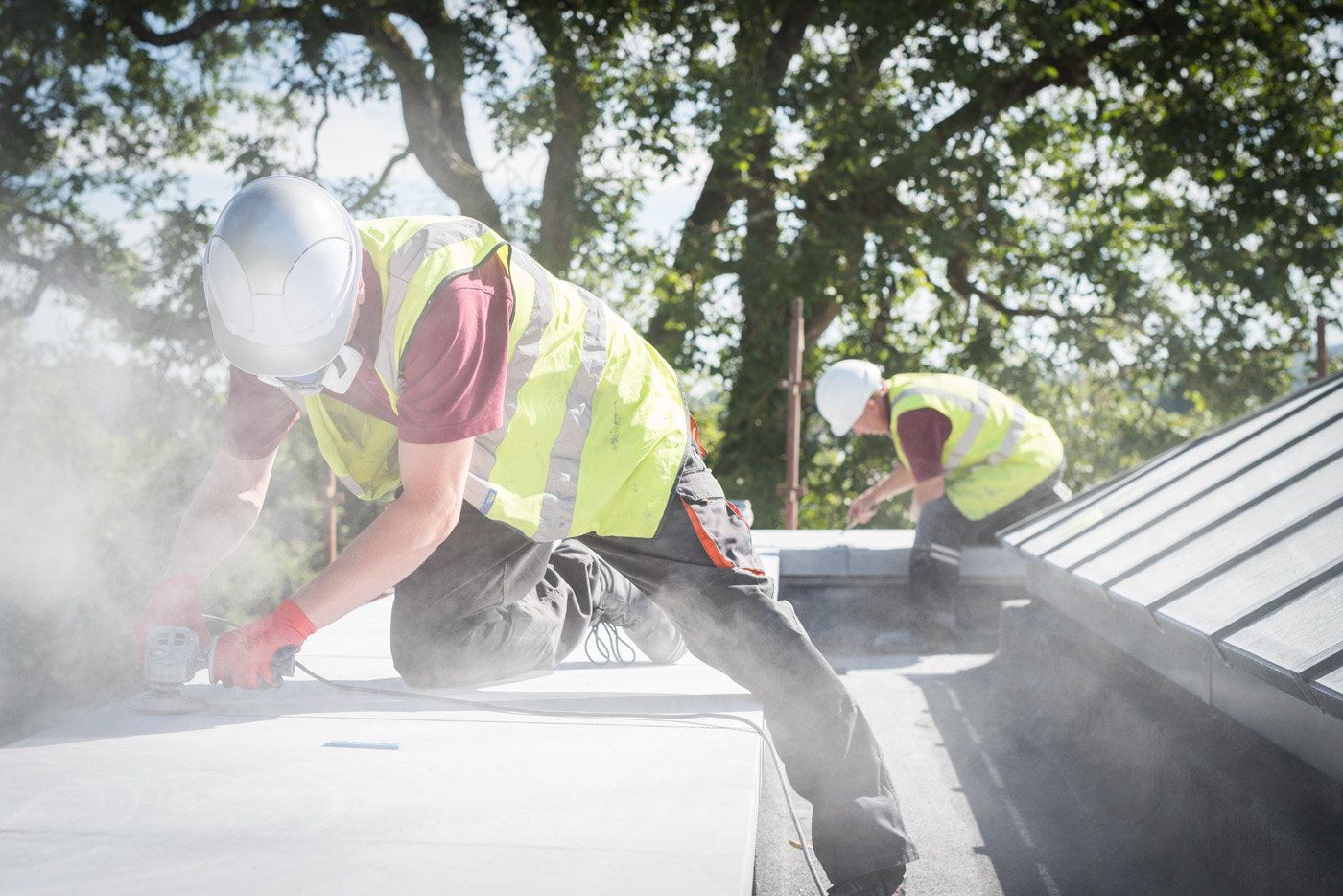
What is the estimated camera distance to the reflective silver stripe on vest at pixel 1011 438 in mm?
4863

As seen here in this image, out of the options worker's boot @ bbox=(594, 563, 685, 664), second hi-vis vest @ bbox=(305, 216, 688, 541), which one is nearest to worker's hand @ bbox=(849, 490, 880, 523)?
worker's boot @ bbox=(594, 563, 685, 664)

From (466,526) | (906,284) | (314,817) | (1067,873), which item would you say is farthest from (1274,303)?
(314,817)

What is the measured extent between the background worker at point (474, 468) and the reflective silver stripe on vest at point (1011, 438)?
3.02 m

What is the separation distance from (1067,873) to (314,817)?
1843mm

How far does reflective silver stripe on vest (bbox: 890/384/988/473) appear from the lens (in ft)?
15.6

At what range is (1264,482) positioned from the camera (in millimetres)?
3127

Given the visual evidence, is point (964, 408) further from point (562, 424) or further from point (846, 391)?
point (562, 424)

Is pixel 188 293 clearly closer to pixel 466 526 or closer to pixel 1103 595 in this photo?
pixel 466 526

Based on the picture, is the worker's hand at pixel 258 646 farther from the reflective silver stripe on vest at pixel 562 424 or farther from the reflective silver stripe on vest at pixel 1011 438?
the reflective silver stripe on vest at pixel 1011 438

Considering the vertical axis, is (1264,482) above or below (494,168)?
below

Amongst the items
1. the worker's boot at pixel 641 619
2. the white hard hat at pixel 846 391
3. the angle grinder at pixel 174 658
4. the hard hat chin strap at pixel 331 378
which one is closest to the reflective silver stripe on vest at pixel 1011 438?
the white hard hat at pixel 846 391

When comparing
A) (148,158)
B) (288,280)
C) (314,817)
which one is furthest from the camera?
(148,158)

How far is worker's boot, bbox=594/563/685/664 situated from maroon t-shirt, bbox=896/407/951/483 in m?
2.42

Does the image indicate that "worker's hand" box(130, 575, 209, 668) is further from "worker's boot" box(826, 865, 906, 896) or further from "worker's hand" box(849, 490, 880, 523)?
"worker's hand" box(849, 490, 880, 523)
